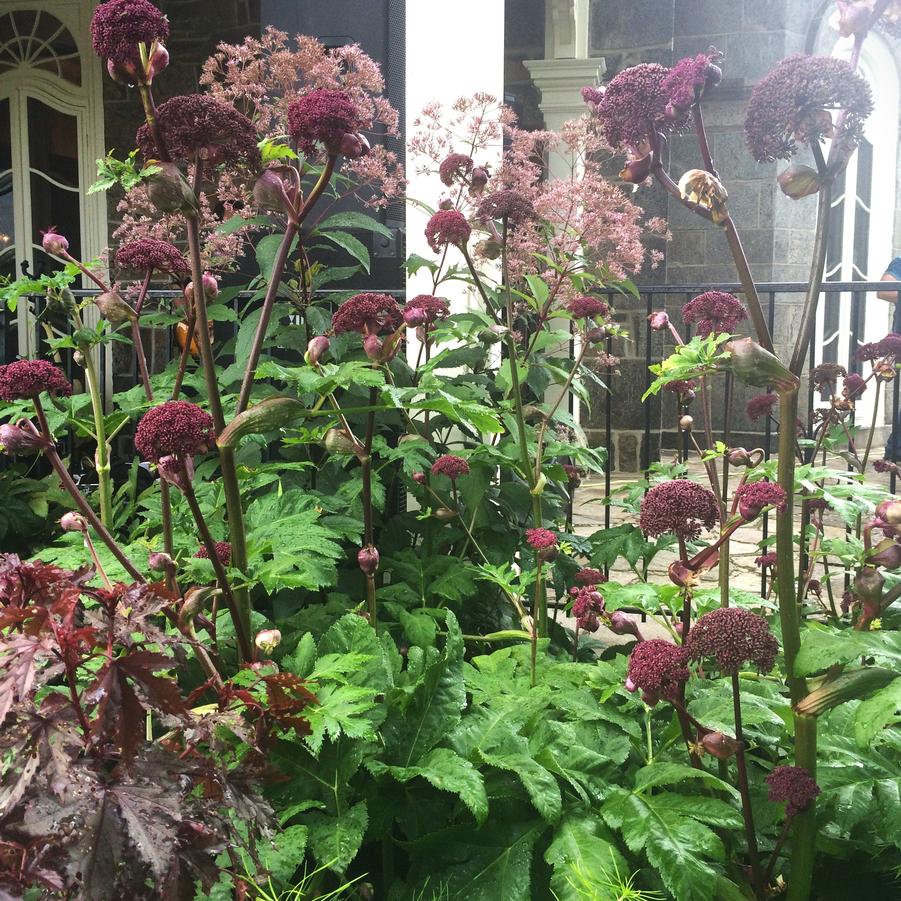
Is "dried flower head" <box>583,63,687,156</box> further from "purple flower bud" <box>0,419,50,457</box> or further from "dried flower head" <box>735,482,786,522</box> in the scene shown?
"purple flower bud" <box>0,419,50,457</box>

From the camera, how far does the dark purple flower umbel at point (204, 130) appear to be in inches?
44.9

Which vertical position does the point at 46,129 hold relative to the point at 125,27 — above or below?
above

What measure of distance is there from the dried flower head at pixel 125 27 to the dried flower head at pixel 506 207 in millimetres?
942

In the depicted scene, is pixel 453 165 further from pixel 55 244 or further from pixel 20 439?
pixel 20 439

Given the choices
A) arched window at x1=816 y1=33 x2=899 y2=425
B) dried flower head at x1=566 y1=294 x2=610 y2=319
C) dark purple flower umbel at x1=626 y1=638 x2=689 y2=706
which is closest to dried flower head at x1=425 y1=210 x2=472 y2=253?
dried flower head at x1=566 y1=294 x2=610 y2=319

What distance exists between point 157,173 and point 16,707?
63 cm

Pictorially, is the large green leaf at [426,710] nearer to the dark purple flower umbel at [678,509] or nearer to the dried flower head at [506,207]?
the dark purple flower umbel at [678,509]

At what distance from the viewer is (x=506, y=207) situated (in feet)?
6.45

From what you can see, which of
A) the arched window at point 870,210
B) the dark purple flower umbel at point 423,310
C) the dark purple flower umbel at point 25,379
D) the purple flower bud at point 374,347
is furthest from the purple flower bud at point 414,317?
the arched window at point 870,210

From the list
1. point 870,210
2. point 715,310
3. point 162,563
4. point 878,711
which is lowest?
point 878,711

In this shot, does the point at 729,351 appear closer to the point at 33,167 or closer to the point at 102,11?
the point at 102,11

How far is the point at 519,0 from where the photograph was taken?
24.1 feet

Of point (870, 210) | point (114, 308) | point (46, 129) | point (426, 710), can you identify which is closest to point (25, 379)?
point (114, 308)

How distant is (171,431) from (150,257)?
2.26 feet
